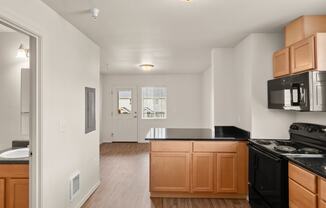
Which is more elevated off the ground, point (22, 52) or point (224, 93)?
point (22, 52)

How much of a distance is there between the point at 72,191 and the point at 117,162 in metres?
2.61

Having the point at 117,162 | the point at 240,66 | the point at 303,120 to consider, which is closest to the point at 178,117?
the point at 117,162

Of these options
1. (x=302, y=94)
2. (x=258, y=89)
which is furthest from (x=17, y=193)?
(x=258, y=89)

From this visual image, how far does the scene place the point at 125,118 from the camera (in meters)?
8.16

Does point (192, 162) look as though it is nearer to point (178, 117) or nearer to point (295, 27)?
point (295, 27)

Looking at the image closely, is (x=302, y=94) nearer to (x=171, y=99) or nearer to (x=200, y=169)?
(x=200, y=169)

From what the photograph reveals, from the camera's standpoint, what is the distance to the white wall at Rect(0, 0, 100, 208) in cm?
223

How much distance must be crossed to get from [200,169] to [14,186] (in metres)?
2.30

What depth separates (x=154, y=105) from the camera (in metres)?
8.23

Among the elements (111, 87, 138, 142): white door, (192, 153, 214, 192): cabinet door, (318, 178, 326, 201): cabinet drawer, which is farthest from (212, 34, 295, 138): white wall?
(111, 87, 138, 142): white door

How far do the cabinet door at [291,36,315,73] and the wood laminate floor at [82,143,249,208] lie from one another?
1975mm

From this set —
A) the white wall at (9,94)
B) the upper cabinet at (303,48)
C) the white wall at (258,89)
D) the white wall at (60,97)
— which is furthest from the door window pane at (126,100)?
the upper cabinet at (303,48)

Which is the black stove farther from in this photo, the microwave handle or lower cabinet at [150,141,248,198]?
the microwave handle

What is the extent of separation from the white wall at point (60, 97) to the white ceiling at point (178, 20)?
0.20m
